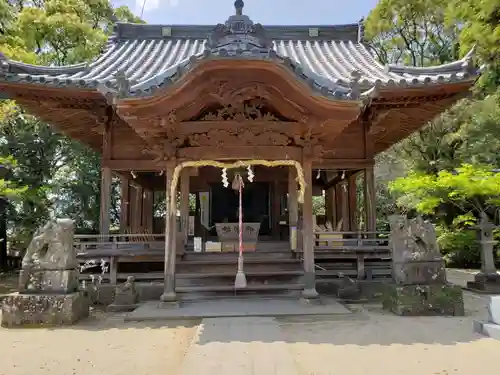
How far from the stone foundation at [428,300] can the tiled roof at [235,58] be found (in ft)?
10.8

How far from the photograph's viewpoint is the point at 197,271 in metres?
7.98

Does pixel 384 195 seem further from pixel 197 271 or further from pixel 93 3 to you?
pixel 93 3

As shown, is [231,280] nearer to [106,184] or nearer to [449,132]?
[106,184]

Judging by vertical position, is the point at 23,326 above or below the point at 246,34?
below

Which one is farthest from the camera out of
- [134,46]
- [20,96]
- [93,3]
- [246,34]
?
[93,3]

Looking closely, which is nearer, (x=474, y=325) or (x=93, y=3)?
(x=474, y=325)

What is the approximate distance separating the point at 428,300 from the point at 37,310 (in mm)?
6125

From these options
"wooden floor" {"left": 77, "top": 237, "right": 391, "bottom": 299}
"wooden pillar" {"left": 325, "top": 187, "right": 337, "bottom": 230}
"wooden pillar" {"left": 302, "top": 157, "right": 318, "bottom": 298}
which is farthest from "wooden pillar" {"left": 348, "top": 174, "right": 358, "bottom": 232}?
"wooden pillar" {"left": 302, "top": 157, "right": 318, "bottom": 298}

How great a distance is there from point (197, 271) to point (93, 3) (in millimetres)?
18873

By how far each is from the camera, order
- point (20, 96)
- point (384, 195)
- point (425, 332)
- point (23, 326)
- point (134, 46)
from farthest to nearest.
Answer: point (384, 195) → point (134, 46) → point (20, 96) → point (23, 326) → point (425, 332)

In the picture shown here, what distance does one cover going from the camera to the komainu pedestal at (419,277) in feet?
19.9

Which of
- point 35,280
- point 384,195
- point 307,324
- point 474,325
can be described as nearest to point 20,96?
point 35,280

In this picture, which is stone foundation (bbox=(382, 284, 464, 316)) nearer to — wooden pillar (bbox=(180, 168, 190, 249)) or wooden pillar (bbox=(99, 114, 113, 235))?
wooden pillar (bbox=(180, 168, 190, 249))

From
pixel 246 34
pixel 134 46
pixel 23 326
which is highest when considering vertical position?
pixel 134 46
